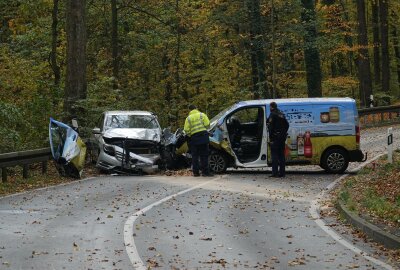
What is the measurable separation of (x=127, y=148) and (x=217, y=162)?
2.76m

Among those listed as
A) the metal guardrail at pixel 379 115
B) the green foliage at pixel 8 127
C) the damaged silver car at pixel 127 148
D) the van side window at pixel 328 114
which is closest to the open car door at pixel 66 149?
the damaged silver car at pixel 127 148

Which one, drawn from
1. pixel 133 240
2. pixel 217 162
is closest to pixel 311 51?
pixel 217 162

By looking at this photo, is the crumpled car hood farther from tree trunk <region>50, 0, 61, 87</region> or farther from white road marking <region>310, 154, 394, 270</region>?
tree trunk <region>50, 0, 61, 87</region>

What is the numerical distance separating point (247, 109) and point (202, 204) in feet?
19.8

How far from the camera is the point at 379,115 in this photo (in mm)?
34469

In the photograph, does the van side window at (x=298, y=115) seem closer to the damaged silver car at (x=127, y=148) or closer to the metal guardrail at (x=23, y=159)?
the damaged silver car at (x=127, y=148)

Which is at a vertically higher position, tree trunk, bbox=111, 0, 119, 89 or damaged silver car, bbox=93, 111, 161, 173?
tree trunk, bbox=111, 0, 119, 89

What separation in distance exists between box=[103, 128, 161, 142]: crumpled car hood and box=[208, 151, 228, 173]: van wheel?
1.95m

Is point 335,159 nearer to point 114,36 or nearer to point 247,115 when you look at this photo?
point 247,115

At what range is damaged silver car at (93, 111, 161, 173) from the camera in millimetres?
19062

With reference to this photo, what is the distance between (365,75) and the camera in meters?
35.2

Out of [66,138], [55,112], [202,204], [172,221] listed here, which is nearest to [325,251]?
[172,221]

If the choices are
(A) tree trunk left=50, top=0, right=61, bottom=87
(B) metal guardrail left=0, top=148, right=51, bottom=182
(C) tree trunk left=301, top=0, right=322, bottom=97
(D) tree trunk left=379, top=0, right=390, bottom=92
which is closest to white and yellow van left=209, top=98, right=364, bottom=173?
(B) metal guardrail left=0, top=148, right=51, bottom=182

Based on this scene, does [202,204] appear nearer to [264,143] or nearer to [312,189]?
[312,189]
